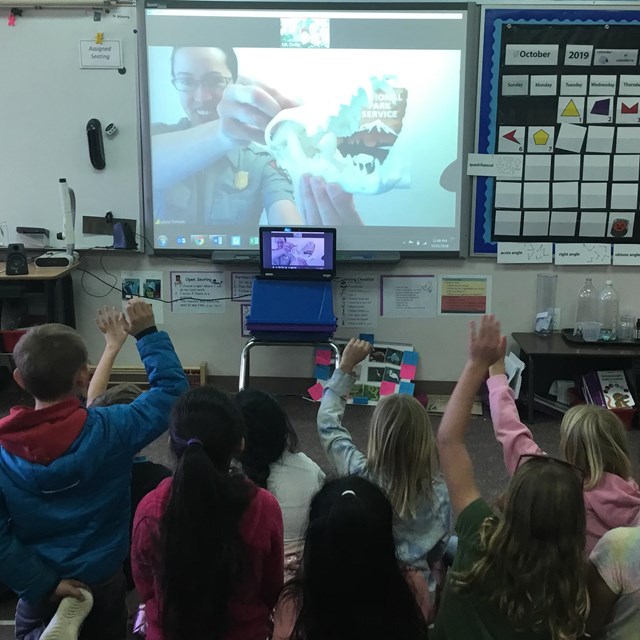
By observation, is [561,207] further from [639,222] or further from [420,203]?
[420,203]

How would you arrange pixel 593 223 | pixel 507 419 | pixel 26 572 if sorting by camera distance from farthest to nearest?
pixel 593 223 < pixel 507 419 < pixel 26 572

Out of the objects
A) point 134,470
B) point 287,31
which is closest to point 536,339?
point 287,31

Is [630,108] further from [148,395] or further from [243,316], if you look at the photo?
[148,395]

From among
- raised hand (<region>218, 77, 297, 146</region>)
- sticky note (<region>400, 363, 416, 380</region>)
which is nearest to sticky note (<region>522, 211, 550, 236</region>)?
sticky note (<region>400, 363, 416, 380</region>)

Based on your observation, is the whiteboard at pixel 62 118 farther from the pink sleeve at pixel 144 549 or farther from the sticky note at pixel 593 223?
the pink sleeve at pixel 144 549

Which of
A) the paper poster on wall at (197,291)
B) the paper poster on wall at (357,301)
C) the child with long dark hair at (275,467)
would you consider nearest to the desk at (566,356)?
the paper poster on wall at (357,301)

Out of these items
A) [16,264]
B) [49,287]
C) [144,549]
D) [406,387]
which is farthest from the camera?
[406,387]

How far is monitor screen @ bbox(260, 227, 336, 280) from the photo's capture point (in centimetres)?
341

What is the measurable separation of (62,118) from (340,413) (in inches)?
108

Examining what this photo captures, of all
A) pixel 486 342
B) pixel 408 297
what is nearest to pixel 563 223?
pixel 408 297

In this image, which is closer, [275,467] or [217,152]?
[275,467]

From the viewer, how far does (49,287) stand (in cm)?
341

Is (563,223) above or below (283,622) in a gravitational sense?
above

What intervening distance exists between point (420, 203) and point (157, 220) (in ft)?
4.84
